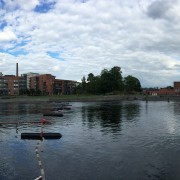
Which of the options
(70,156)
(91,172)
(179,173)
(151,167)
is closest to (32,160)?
(70,156)

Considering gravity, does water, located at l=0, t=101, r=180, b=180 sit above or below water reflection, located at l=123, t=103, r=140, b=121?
below

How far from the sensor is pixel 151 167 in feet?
63.2

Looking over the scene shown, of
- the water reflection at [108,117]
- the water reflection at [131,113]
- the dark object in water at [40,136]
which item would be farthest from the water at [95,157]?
the water reflection at [131,113]

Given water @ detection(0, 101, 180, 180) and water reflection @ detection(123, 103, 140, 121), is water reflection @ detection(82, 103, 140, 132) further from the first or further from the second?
water @ detection(0, 101, 180, 180)

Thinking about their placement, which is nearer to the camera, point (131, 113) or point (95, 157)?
point (95, 157)

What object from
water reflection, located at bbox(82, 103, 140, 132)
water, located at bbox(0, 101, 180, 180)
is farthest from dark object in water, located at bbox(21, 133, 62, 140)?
water reflection, located at bbox(82, 103, 140, 132)

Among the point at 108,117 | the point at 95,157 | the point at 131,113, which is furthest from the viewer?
the point at 131,113

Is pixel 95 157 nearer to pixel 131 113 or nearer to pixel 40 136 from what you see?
pixel 40 136

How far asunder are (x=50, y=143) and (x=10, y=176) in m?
10.6

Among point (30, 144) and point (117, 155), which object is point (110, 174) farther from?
point (30, 144)

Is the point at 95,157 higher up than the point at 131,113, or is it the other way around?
the point at 131,113

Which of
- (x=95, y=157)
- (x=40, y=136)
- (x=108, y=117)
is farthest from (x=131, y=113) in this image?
(x=95, y=157)

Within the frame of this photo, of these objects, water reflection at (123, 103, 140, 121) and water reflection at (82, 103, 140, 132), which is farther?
water reflection at (123, 103, 140, 121)

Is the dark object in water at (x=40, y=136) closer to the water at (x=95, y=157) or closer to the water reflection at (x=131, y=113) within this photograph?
the water at (x=95, y=157)
